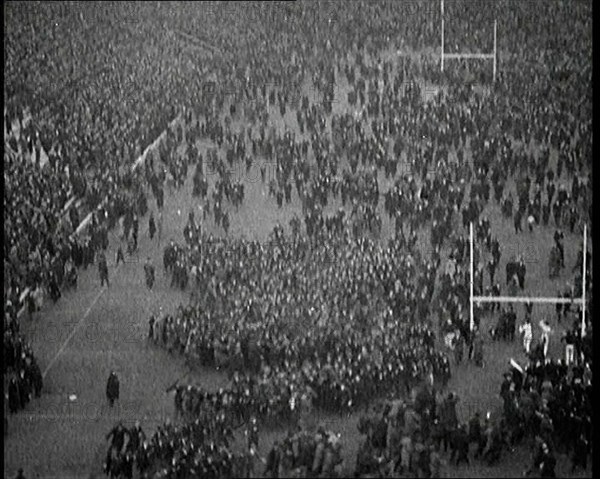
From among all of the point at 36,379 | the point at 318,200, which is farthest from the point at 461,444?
the point at 318,200

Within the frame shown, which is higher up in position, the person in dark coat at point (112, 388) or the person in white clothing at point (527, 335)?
the person in white clothing at point (527, 335)

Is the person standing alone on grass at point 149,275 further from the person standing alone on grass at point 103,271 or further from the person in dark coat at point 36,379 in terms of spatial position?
the person in dark coat at point 36,379

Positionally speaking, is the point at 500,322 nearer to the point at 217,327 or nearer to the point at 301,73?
the point at 217,327

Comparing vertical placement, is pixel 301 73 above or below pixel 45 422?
above

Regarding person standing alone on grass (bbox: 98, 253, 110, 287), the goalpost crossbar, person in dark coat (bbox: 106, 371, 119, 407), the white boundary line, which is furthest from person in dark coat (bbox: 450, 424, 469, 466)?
the goalpost crossbar

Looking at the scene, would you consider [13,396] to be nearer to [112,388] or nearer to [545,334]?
[112,388]

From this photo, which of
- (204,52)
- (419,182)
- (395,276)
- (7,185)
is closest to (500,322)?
(395,276)

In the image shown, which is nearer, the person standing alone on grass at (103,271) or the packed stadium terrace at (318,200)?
the packed stadium terrace at (318,200)

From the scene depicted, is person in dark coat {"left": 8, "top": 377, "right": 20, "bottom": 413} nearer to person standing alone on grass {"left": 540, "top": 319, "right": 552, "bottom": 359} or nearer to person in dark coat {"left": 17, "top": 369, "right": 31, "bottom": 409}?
person in dark coat {"left": 17, "top": 369, "right": 31, "bottom": 409}

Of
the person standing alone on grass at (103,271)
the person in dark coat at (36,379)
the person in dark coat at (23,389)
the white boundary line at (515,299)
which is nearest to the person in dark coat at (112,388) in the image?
the person in dark coat at (36,379)
